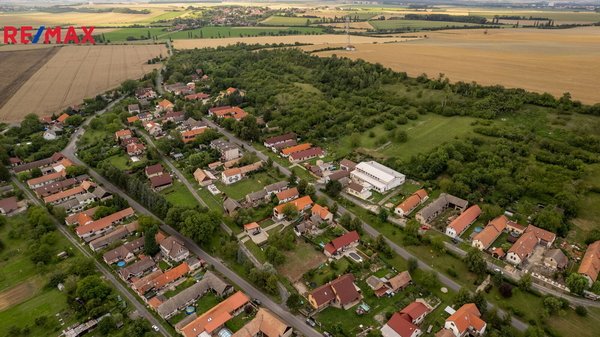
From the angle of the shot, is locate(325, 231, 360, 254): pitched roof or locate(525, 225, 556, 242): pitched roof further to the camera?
locate(525, 225, 556, 242): pitched roof

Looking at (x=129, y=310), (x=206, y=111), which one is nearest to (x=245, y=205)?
(x=129, y=310)

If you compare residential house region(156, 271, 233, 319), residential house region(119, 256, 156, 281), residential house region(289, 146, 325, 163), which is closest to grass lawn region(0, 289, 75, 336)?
residential house region(119, 256, 156, 281)

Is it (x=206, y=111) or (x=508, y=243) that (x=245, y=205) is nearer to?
(x=508, y=243)

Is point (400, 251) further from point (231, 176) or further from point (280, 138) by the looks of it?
point (280, 138)

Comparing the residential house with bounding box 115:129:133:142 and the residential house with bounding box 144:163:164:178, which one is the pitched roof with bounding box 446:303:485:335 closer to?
the residential house with bounding box 144:163:164:178

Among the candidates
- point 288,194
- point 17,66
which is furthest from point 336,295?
point 17,66

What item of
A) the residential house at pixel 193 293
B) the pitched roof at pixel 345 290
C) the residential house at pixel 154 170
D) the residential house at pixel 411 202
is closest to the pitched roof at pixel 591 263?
the residential house at pixel 411 202
